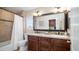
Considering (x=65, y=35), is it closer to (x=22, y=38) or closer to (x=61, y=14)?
(x=61, y=14)

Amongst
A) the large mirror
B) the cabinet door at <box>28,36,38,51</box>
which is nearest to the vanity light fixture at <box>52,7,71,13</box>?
the large mirror

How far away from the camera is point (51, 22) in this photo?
3.69 ft

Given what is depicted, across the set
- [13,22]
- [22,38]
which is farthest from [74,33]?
[13,22]

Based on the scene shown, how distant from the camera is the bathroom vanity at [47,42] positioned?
3.46ft

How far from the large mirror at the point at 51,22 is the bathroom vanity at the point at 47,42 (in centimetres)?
10

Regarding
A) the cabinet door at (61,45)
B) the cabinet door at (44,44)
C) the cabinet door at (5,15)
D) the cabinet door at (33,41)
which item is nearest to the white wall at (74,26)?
the cabinet door at (61,45)

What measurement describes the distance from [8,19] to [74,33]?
0.78 metres

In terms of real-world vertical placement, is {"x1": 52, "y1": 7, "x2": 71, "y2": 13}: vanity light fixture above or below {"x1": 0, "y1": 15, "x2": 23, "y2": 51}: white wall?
above

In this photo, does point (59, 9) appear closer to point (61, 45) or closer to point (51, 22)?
point (51, 22)

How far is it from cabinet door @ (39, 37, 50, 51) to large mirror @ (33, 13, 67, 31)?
136 mm

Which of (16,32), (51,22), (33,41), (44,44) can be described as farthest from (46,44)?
(16,32)

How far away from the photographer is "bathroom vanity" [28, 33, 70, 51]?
1.06 metres

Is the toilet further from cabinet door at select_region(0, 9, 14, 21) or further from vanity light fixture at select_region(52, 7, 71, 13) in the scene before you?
vanity light fixture at select_region(52, 7, 71, 13)

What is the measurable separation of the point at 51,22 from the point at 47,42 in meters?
0.25
